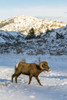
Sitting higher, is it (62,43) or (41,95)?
(41,95)

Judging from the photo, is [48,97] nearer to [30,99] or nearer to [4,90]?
[30,99]

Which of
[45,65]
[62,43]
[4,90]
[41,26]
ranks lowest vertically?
[41,26]

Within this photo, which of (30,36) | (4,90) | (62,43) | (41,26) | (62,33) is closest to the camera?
(4,90)

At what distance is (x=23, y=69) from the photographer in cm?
919

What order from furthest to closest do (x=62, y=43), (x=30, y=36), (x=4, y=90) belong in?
(x=30, y=36)
(x=62, y=43)
(x=4, y=90)

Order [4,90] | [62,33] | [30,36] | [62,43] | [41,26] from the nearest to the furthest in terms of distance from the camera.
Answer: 1. [4,90]
2. [62,43]
3. [62,33]
4. [30,36]
5. [41,26]

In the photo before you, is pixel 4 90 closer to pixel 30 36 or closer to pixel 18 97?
pixel 18 97

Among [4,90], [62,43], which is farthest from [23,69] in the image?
[62,43]

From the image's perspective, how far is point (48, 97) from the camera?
6.34 metres

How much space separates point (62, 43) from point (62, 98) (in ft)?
118

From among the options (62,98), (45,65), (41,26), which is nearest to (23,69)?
(45,65)

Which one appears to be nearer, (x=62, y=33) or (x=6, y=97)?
(x=6, y=97)

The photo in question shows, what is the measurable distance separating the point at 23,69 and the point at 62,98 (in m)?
3.64

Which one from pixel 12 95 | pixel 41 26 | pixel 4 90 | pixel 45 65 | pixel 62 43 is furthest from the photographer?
pixel 41 26
